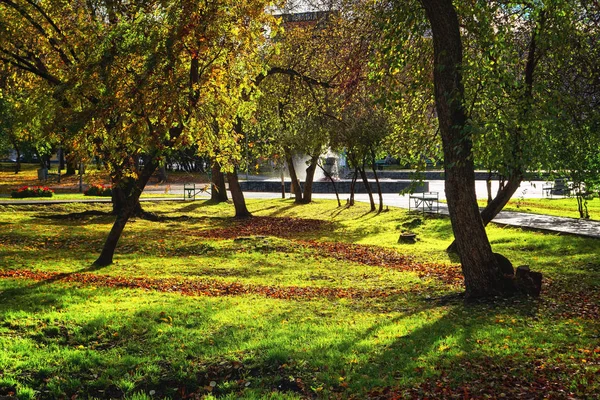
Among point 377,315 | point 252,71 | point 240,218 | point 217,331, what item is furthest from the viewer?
point 240,218

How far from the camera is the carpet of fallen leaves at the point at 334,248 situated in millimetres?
13805

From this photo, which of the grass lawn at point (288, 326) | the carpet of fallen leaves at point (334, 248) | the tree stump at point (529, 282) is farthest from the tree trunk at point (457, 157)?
the carpet of fallen leaves at point (334, 248)

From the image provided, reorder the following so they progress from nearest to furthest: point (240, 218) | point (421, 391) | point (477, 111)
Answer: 1. point (421, 391)
2. point (477, 111)
3. point (240, 218)

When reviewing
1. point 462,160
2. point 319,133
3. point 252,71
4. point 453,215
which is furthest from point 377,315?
point 319,133

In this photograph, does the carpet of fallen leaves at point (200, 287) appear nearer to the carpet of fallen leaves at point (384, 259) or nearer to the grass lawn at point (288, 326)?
the grass lawn at point (288, 326)

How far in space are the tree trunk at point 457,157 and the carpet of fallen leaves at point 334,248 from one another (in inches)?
74.9

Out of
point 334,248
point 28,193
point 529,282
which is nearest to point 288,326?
point 529,282

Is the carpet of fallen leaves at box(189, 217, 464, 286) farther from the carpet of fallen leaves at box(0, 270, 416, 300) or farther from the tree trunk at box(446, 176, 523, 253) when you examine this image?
the carpet of fallen leaves at box(0, 270, 416, 300)

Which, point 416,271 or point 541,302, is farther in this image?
point 416,271

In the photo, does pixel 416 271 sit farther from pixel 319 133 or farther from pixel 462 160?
pixel 319 133

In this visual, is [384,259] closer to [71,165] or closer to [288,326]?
[288,326]

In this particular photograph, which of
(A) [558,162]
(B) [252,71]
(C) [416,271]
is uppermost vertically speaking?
(B) [252,71]

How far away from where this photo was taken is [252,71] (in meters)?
16.6

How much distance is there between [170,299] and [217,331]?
87.8 inches
